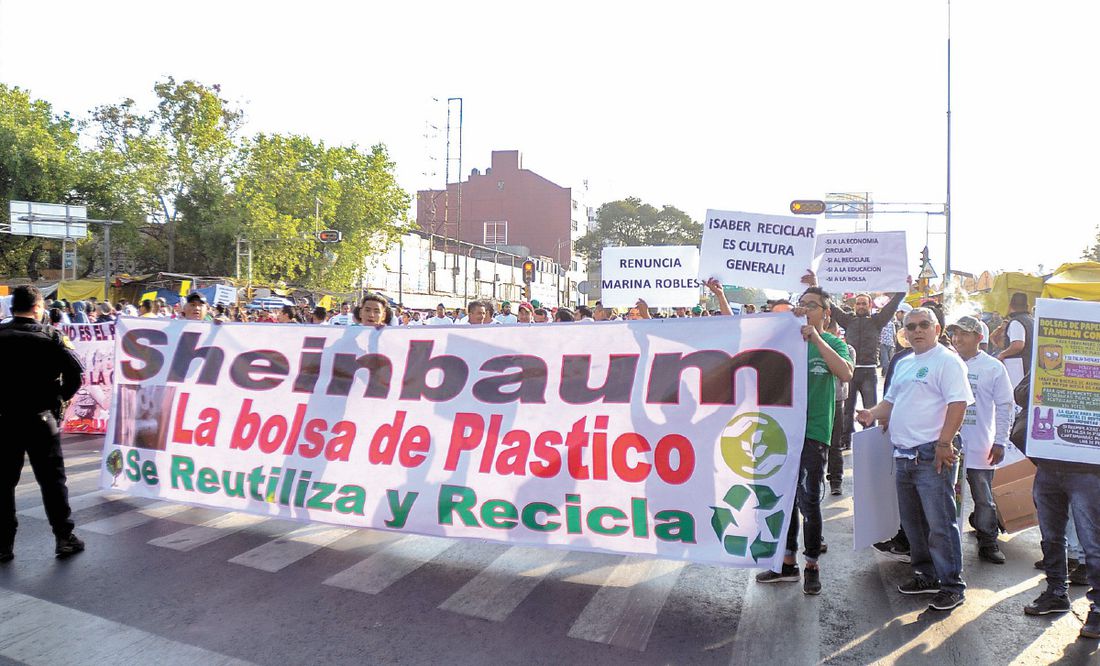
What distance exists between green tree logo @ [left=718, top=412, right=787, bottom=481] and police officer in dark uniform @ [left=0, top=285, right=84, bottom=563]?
15.1 ft

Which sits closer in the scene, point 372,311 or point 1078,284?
point 372,311

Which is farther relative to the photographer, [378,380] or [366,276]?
[366,276]

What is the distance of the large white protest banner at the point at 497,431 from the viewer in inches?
190

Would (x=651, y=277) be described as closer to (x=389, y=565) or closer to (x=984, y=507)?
(x=984, y=507)

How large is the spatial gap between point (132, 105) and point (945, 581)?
53.2 meters

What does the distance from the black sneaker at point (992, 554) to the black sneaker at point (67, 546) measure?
6555 mm

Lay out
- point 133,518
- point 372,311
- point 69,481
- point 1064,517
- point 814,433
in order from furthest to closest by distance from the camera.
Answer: point 69,481, point 372,311, point 133,518, point 814,433, point 1064,517

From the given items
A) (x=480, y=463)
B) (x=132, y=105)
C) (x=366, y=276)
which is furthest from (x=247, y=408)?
(x=132, y=105)

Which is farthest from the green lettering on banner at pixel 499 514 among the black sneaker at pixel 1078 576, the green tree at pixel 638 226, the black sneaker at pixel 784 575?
the green tree at pixel 638 226

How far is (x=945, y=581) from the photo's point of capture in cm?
484

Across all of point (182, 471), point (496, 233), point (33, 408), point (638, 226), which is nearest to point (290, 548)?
point (182, 471)

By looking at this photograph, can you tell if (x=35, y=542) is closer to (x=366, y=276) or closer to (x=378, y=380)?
(x=378, y=380)

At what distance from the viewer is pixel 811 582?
5.05m

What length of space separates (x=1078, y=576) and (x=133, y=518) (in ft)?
23.4
